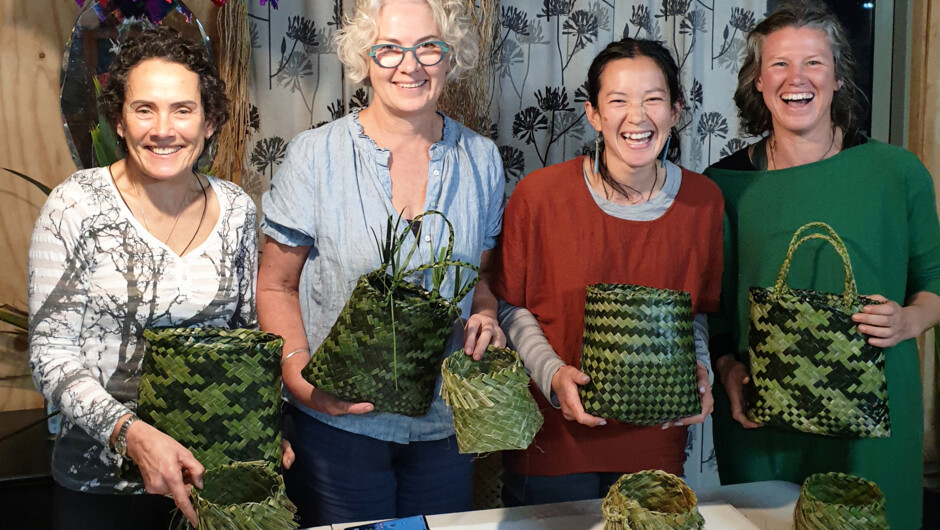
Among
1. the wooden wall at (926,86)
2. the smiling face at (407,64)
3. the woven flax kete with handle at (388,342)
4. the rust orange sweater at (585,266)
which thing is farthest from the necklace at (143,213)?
the wooden wall at (926,86)

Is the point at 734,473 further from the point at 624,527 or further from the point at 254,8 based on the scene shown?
the point at 254,8

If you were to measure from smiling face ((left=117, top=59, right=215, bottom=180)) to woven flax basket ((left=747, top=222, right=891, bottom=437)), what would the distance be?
1170 millimetres

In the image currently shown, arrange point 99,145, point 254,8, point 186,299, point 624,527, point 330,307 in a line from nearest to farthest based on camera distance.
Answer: point 624,527, point 186,299, point 330,307, point 99,145, point 254,8

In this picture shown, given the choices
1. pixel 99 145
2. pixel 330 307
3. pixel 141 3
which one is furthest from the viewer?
pixel 141 3

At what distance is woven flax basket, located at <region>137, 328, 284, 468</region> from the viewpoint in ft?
4.26

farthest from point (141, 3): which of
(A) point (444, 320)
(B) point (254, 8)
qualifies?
(A) point (444, 320)

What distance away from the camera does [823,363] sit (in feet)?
4.96

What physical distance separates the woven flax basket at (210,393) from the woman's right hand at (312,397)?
20 cm

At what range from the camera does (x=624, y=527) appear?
1.18 metres

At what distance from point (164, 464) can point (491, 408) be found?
54cm

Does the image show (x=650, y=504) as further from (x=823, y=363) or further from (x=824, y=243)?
(x=824, y=243)

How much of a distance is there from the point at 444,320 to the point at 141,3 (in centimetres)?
147

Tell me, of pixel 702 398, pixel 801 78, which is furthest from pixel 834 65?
pixel 702 398

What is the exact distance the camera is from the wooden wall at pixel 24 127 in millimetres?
2559
